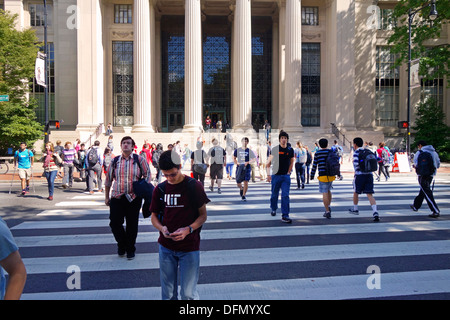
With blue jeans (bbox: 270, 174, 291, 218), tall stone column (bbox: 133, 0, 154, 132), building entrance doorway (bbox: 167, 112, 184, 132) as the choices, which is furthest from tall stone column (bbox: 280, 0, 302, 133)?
blue jeans (bbox: 270, 174, 291, 218)

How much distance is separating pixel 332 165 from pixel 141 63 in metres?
22.7

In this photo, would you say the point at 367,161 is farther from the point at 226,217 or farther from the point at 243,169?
the point at 243,169

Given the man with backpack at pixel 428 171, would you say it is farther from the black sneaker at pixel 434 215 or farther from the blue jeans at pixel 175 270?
the blue jeans at pixel 175 270

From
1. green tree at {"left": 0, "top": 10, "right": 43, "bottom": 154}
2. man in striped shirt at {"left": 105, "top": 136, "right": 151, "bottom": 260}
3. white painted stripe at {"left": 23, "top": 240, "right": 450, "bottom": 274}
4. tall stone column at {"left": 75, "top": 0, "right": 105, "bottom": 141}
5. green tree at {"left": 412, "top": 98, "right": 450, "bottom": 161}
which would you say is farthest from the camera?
green tree at {"left": 412, "top": 98, "right": 450, "bottom": 161}

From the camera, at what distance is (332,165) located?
8.41m

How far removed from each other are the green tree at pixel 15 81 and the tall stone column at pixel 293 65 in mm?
19510

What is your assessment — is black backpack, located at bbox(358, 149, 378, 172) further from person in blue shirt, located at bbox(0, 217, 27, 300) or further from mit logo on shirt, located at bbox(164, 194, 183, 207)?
person in blue shirt, located at bbox(0, 217, 27, 300)

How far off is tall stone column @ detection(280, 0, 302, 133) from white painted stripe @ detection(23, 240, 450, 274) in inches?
912

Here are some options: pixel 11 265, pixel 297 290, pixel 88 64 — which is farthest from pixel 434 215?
pixel 88 64

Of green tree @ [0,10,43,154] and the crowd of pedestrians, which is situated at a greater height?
green tree @ [0,10,43,154]

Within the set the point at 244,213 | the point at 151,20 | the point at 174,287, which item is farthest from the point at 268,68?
the point at 174,287

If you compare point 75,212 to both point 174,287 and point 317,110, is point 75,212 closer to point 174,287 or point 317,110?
point 174,287

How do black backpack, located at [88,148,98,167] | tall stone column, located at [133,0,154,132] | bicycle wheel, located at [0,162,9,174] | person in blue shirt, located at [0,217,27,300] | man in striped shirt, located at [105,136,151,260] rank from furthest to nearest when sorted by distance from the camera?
tall stone column, located at [133,0,154,132]
bicycle wheel, located at [0,162,9,174]
black backpack, located at [88,148,98,167]
man in striped shirt, located at [105,136,151,260]
person in blue shirt, located at [0,217,27,300]

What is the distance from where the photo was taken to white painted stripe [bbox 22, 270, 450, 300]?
4168 mm
